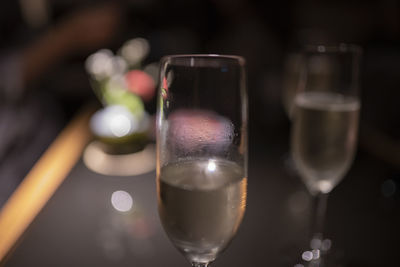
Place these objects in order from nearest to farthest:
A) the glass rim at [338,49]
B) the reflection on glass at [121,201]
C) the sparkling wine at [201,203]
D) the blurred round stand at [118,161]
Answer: the sparkling wine at [201,203], the glass rim at [338,49], the reflection on glass at [121,201], the blurred round stand at [118,161]

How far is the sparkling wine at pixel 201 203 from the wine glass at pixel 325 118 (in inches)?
10.5

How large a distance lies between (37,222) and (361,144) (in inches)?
36.2

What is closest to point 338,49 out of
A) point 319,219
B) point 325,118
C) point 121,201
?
point 325,118

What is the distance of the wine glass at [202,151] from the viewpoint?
44cm

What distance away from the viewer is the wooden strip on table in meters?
0.73

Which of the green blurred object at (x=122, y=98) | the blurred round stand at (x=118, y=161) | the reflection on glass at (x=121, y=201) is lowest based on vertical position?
the blurred round stand at (x=118, y=161)

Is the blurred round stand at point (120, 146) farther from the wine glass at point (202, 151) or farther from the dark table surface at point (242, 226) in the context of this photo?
the wine glass at point (202, 151)

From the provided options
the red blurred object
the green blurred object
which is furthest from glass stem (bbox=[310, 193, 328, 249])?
the red blurred object

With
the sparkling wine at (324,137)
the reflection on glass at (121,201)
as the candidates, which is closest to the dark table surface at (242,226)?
the reflection on glass at (121,201)

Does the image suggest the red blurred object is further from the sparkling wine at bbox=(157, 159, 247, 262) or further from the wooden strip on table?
the sparkling wine at bbox=(157, 159, 247, 262)

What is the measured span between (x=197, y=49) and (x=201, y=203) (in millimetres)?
3532

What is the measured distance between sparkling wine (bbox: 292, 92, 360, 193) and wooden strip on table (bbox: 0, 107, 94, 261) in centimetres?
54

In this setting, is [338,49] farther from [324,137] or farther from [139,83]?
[139,83]

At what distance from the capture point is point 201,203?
43 cm
